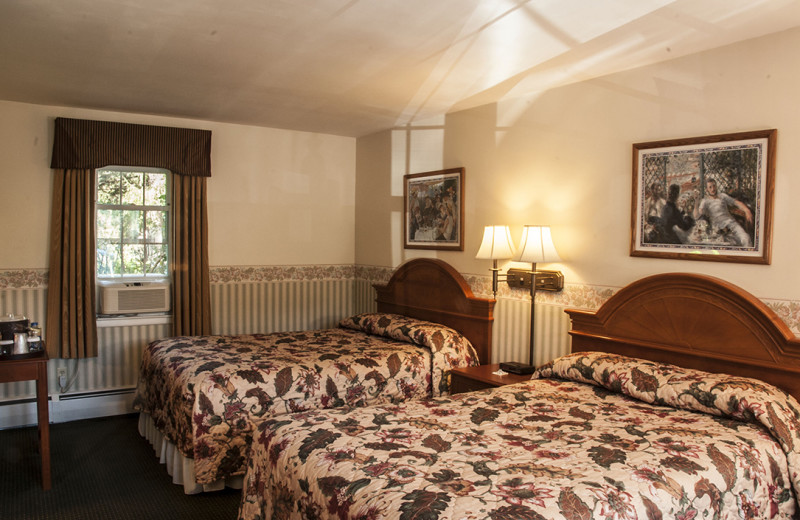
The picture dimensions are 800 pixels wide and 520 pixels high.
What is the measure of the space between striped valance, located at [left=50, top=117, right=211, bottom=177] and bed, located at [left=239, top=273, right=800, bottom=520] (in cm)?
296

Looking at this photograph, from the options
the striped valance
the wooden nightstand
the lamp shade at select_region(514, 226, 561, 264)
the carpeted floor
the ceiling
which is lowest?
the carpeted floor

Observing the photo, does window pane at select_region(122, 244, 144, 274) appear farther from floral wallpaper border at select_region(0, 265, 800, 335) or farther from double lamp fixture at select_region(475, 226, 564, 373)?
double lamp fixture at select_region(475, 226, 564, 373)

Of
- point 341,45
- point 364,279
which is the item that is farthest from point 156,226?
point 341,45

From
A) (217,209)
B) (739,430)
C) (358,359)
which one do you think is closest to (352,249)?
(217,209)

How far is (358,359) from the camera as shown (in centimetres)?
368

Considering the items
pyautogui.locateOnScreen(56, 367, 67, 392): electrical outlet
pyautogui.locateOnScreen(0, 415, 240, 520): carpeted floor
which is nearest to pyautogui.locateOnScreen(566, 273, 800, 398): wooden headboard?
pyautogui.locateOnScreen(0, 415, 240, 520): carpeted floor

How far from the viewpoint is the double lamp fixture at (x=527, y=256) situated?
365 cm

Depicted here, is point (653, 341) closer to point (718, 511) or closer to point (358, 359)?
point (718, 511)

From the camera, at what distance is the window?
188 inches

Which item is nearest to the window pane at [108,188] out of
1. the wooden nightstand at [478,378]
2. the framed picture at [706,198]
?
the wooden nightstand at [478,378]

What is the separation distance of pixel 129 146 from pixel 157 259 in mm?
942

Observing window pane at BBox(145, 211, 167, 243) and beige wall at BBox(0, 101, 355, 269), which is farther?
window pane at BBox(145, 211, 167, 243)

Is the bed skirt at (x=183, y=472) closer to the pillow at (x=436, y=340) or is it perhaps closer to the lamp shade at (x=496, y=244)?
the pillow at (x=436, y=340)

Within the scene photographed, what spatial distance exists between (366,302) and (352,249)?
21.8 inches
